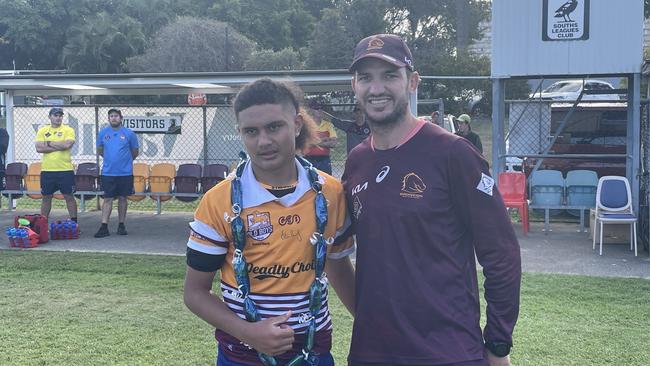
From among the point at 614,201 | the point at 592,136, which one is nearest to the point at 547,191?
the point at 614,201

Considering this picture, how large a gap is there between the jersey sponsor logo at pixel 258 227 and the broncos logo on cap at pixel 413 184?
470mm

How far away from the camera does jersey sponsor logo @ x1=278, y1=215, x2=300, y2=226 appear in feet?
7.95

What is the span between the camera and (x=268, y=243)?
7.91 feet

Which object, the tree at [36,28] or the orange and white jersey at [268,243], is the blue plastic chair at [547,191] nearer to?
the orange and white jersey at [268,243]

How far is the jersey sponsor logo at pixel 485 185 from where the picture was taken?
2.34m

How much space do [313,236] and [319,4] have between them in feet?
150

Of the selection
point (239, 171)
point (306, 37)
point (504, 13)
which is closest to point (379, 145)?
point (239, 171)

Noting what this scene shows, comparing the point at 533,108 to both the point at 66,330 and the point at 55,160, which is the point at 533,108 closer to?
the point at 55,160

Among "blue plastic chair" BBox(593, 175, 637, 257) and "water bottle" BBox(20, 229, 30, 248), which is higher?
"blue plastic chair" BBox(593, 175, 637, 257)

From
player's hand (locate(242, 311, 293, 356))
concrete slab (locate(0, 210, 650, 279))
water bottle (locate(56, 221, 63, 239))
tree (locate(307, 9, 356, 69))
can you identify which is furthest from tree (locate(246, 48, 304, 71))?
player's hand (locate(242, 311, 293, 356))

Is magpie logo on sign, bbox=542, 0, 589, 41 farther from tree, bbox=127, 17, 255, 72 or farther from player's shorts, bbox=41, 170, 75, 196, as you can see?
tree, bbox=127, 17, 255, 72

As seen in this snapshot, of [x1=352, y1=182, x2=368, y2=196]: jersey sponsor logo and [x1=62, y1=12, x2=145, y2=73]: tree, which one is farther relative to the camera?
[x1=62, y1=12, x2=145, y2=73]: tree

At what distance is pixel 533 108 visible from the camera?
14.5 meters

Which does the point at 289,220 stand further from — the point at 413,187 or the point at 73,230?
the point at 73,230
